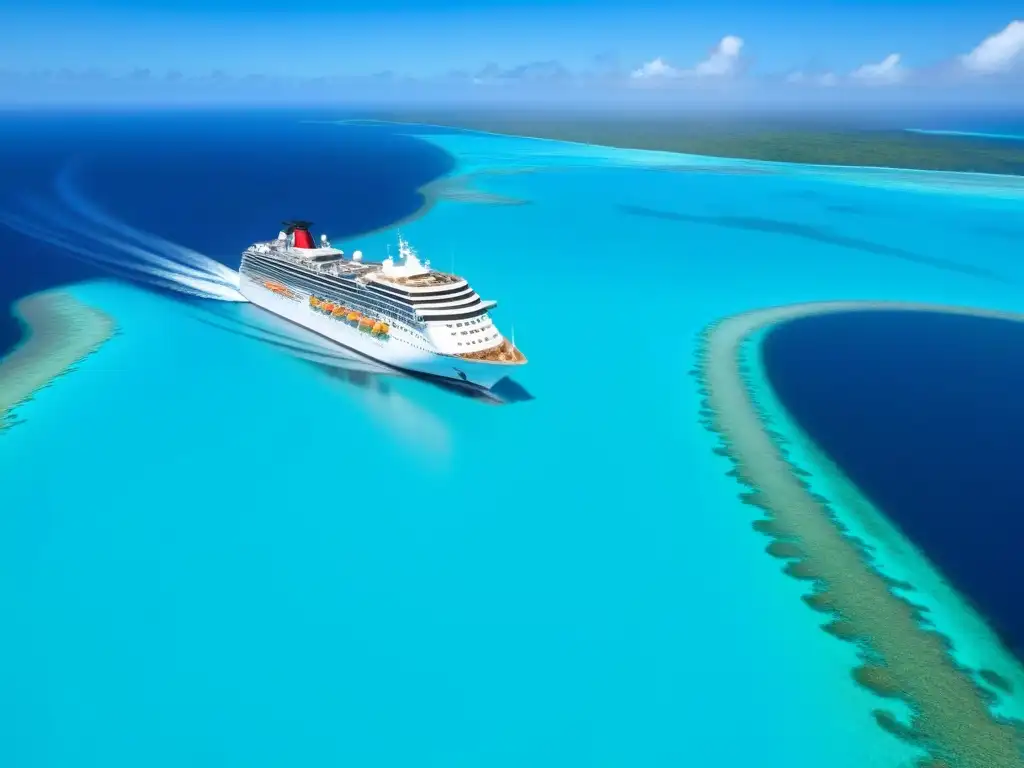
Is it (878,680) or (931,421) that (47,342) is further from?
(931,421)

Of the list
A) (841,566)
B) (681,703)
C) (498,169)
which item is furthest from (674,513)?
(498,169)

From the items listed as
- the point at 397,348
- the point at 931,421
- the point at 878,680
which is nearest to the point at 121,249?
the point at 397,348

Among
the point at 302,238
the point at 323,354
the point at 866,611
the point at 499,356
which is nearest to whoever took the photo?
the point at 866,611

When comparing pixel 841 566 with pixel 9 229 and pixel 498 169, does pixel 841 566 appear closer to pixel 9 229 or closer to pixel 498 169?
pixel 9 229

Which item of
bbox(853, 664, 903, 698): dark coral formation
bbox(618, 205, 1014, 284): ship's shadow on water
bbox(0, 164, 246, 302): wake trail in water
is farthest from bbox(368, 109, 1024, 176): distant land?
bbox(853, 664, 903, 698): dark coral formation

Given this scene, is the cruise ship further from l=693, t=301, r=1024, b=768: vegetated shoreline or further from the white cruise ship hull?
l=693, t=301, r=1024, b=768: vegetated shoreline
